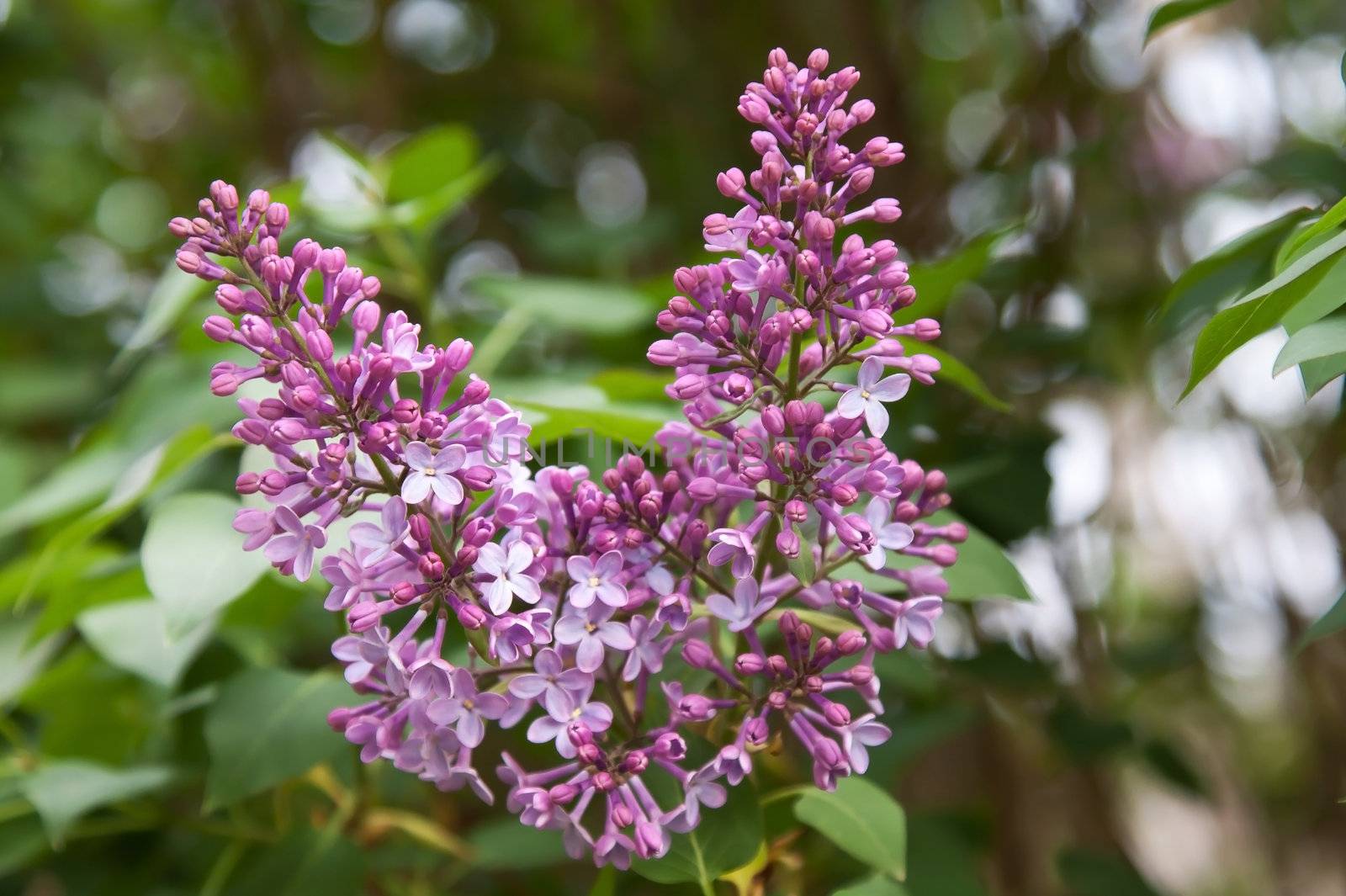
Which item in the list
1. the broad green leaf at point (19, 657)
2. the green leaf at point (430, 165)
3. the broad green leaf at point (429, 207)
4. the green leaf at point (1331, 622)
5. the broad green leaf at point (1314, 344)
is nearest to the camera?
the broad green leaf at point (1314, 344)

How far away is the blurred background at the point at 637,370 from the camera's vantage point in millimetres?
1134

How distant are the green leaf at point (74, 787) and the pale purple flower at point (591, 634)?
55 cm

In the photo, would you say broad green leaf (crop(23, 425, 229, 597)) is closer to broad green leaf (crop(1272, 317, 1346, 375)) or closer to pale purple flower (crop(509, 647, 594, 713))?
pale purple flower (crop(509, 647, 594, 713))

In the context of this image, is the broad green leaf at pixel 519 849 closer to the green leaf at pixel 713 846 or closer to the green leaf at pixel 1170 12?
the green leaf at pixel 713 846

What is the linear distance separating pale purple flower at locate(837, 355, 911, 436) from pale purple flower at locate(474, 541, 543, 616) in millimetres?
202

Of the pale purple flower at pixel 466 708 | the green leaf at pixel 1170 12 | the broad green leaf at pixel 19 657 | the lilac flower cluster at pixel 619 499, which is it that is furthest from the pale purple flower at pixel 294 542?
the green leaf at pixel 1170 12

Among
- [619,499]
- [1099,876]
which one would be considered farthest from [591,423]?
[1099,876]

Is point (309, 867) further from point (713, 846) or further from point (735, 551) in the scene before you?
→ point (735, 551)

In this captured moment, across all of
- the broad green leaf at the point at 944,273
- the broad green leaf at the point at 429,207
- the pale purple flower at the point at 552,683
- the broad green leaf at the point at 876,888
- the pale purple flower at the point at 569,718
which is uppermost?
the broad green leaf at the point at 429,207

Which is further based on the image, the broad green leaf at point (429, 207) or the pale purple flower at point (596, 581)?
the broad green leaf at point (429, 207)

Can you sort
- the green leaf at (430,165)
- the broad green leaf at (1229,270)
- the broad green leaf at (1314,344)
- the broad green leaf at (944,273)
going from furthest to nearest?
the green leaf at (430,165) → the broad green leaf at (944,273) → the broad green leaf at (1229,270) → the broad green leaf at (1314,344)

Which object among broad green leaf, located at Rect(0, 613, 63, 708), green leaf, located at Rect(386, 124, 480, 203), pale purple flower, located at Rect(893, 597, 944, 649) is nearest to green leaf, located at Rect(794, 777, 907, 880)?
pale purple flower, located at Rect(893, 597, 944, 649)

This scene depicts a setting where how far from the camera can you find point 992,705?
1.72m

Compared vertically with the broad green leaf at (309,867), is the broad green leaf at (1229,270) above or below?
above
